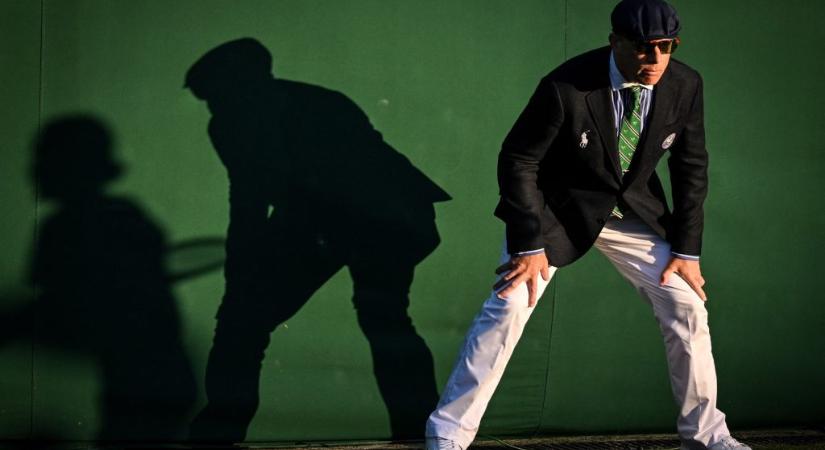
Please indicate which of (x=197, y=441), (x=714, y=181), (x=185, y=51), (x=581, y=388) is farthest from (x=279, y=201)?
(x=714, y=181)

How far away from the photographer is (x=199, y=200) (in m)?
4.01

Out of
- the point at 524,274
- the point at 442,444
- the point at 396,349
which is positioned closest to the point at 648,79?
the point at 524,274

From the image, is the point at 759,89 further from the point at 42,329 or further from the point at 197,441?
the point at 42,329

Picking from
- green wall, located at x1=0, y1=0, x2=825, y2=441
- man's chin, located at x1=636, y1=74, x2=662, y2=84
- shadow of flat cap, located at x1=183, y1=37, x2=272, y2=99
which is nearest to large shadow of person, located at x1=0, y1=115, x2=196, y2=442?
green wall, located at x1=0, y1=0, x2=825, y2=441

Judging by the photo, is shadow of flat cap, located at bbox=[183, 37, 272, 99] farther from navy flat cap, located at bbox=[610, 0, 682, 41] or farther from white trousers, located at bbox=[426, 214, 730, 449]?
navy flat cap, located at bbox=[610, 0, 682, 41]

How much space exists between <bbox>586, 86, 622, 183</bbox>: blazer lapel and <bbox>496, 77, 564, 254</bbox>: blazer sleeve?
0.12 meters

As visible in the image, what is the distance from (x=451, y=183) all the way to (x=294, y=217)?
25.8 inches

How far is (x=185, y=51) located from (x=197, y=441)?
1525 millimetres

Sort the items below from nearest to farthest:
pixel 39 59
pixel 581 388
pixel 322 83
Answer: pixel 39 59
pixel 322 83
pixel 581 388

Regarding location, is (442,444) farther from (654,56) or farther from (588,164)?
(654,56)

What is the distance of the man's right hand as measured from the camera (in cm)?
351

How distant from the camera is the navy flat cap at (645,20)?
129 inches

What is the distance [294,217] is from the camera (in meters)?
4.12

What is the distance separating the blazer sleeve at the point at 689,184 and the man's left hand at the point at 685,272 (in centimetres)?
4
